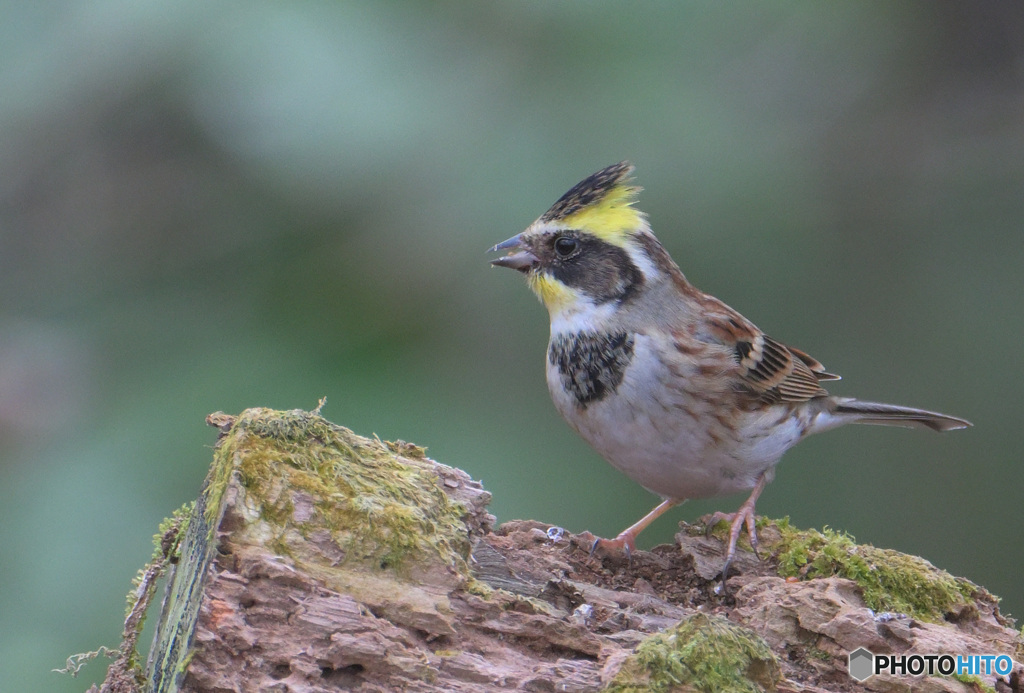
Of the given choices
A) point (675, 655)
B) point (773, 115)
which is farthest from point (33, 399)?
point (773, 115)

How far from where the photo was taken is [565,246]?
13.7 ft

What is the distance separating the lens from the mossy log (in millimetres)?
2338

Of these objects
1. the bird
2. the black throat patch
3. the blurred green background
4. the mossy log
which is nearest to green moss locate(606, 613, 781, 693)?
the mossy log

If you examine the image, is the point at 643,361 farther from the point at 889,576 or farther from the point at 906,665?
the point at 906,665

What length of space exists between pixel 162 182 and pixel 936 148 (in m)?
5.88

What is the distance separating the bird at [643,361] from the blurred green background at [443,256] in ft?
3.63

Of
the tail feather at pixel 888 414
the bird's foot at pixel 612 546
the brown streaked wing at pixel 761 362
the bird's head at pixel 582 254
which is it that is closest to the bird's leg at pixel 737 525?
the bird's foot at pixel 612 546

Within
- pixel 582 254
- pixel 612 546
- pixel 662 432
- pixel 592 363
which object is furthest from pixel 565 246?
pixel 612 546

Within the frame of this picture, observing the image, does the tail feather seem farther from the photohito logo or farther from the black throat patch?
the photohito logo

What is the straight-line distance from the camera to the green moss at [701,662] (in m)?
2.34

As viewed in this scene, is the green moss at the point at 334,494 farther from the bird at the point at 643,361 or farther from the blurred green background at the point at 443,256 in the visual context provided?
the blurred green background at the point at 443,256

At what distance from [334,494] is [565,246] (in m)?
1.89

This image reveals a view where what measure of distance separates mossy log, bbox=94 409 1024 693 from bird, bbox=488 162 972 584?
79 cm

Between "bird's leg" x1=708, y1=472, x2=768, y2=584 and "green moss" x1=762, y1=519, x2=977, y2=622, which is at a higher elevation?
"bird's leg" x1=708, y1=472, x2=768, y2=584
